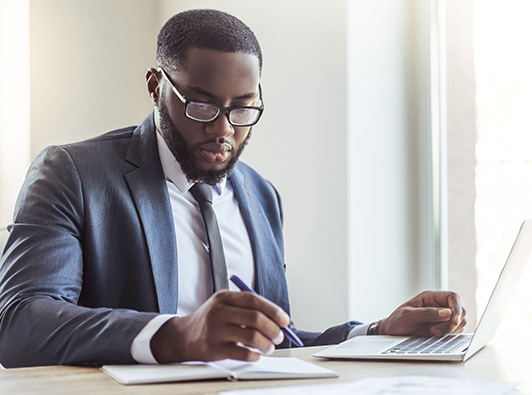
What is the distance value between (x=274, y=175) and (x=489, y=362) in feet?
5.53

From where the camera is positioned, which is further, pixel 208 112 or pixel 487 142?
pixel 487 142

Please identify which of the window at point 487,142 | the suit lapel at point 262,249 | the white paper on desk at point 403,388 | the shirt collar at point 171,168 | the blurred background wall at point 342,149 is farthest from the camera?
the blurred background wall at point 342,149

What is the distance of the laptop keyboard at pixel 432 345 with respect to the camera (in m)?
1.26

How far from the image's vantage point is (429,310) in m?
1.46

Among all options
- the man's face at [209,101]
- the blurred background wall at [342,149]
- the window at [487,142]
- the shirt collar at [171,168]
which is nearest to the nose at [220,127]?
the man's face at [209,101]

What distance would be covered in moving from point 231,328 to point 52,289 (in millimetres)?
459

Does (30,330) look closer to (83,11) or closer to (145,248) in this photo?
(145,248)

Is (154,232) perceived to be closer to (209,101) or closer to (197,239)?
(197,239)

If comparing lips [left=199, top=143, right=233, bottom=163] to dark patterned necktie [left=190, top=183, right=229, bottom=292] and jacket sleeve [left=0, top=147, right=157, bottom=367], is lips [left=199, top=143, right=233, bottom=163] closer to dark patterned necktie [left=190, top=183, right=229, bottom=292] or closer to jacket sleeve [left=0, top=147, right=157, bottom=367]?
dark patterned necktie [left=190, top=183, right=229, bottom=292]

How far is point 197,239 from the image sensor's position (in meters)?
1.69

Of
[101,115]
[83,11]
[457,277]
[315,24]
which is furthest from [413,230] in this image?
[83,11]

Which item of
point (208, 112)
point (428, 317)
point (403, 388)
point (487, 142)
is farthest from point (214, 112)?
point (487, 142)

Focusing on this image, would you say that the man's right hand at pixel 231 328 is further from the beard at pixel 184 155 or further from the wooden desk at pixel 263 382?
the beard at pixel 184 155

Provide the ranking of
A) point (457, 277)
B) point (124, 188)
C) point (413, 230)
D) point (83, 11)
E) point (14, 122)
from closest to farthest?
1. point (124, 188)
2. point (457, 277)
3. point (413, 230)
4. point (14, 122)
5. point (83, 11)
